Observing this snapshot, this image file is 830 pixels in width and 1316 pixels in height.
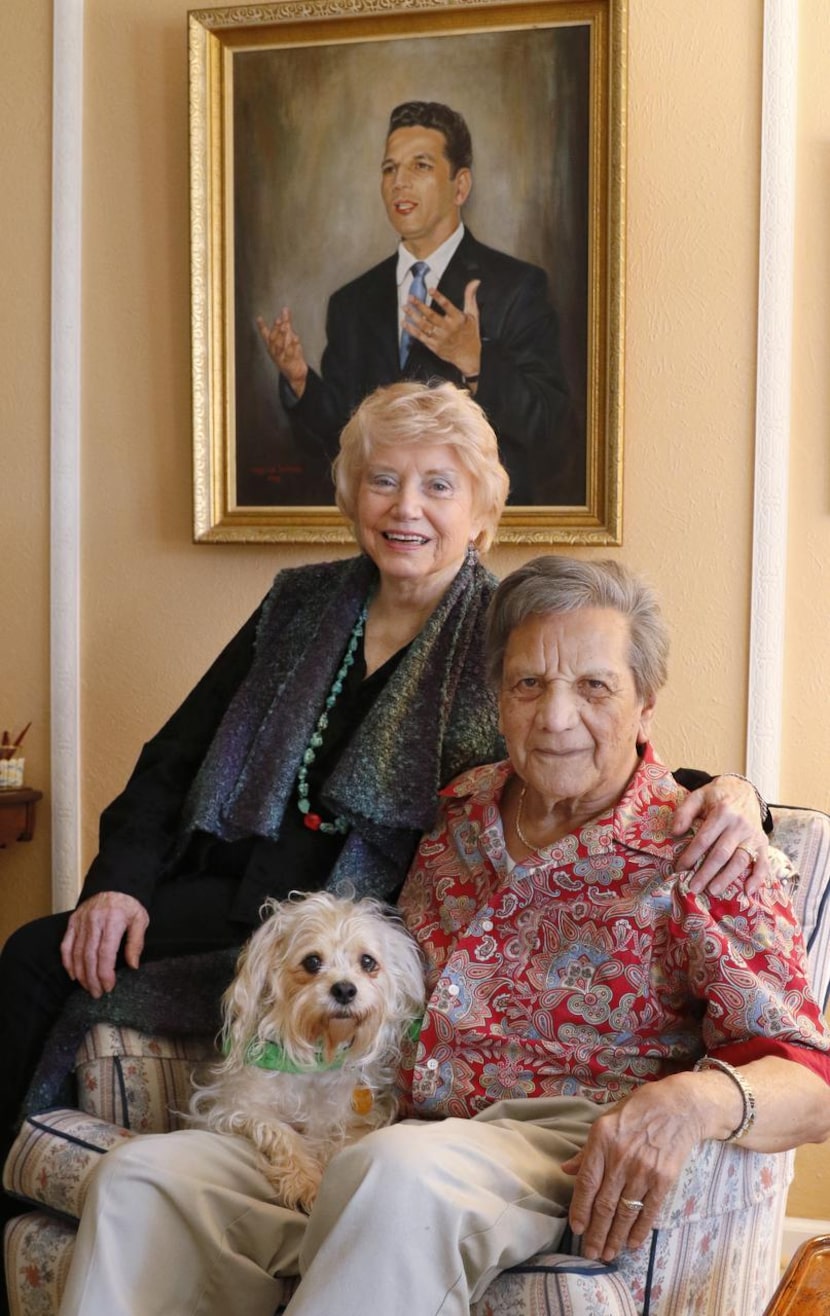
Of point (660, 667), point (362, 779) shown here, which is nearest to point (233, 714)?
point (362, 779)

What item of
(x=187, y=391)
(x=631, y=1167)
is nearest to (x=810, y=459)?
(x=187, y=391)

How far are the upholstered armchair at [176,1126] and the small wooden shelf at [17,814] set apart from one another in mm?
983

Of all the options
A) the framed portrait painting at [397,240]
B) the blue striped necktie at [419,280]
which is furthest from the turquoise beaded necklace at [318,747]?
the blue striped necktie at [419,280]

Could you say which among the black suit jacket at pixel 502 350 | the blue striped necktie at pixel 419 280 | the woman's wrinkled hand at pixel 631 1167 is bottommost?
the woman's wrinkled hand at pixel 631 1167

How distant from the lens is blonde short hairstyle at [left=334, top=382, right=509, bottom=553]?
86.9 inches

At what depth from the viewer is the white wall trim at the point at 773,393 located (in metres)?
2.68

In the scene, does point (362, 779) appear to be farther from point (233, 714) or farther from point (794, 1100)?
point (794, 1100)

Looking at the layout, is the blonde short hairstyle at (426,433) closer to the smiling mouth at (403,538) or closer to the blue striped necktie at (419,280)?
the smiling mouth at (403,538)

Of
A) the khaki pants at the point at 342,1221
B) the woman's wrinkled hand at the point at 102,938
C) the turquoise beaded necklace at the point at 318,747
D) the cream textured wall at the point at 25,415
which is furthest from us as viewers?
the cream textured wall at the point at 25,415

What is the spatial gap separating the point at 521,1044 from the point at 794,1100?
13.4 inches

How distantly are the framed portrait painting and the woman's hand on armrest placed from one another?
112 centimetres

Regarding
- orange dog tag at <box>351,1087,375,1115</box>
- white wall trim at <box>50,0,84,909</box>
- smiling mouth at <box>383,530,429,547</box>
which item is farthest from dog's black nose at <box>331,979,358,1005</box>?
white wall trim at <box>50,0,84,909</box>

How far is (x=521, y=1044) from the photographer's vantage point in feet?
5.67

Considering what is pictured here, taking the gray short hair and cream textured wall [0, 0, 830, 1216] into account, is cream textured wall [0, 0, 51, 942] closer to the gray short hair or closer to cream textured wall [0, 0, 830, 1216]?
cream textured wall [0, 0, 830, 1216]
